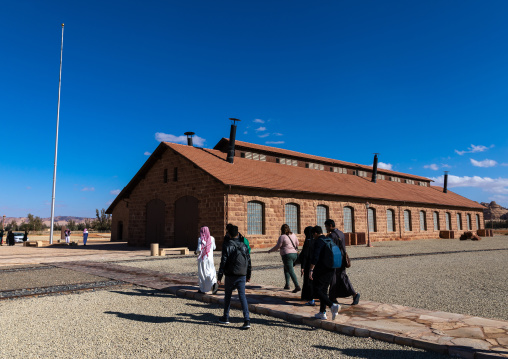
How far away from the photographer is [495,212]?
339ft

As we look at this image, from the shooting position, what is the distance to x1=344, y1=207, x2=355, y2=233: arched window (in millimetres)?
26312

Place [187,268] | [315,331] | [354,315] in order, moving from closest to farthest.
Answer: [315,331]
[354,315]
[187,268]

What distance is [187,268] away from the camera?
12.5 meters

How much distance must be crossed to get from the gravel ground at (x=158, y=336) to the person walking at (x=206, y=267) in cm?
81

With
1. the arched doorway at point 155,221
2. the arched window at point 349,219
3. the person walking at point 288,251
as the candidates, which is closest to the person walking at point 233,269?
the person walking at point 288,251

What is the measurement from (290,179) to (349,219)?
18.4ft

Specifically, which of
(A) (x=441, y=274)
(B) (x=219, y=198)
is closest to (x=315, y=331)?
(A) (x=441, y=274)

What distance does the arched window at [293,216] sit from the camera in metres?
22.8

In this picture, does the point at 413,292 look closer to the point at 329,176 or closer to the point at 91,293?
the point at 91,293

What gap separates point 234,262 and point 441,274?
7.21 metres

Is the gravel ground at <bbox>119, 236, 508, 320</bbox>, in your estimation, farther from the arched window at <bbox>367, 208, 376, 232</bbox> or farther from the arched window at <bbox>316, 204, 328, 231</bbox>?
the arched window at <bbox>367, 208, 376, 232</bbox>

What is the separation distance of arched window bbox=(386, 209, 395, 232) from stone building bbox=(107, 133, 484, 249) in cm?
6

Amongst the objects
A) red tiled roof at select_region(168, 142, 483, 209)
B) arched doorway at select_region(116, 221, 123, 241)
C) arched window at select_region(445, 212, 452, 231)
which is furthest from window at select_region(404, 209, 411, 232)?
arched doorway at select_region(116, 221, 123, 241)

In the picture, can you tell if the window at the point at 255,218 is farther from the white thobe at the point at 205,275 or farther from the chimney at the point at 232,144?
the white thobe at the point at 205,275
